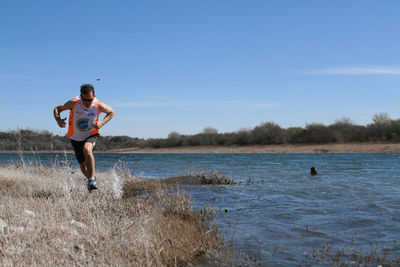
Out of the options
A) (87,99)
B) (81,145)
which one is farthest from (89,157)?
(87,99)

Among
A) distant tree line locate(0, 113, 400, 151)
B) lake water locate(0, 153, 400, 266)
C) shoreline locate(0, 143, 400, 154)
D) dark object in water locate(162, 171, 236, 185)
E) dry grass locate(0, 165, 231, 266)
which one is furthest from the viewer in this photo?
distant tree line locate(0, 113, 400, 151)

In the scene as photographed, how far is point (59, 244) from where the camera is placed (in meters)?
3.96

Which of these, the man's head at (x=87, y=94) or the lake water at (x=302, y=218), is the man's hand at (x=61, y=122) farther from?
the lake water at (x=302, y=218)

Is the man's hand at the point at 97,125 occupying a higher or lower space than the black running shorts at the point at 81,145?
higher

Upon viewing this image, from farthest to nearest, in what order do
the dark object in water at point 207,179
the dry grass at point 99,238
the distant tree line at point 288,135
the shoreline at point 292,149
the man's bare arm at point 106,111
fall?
the distant tree line at point 288,135 < the shoreline at point 292,149 < the dark object in water at point 207,179 < the man's bare arm at point 106,111 < the dry grass at point 99,238

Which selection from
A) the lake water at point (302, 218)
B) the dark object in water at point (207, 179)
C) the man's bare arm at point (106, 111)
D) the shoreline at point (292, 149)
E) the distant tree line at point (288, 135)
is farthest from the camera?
the distant tree line at point (288, 135)

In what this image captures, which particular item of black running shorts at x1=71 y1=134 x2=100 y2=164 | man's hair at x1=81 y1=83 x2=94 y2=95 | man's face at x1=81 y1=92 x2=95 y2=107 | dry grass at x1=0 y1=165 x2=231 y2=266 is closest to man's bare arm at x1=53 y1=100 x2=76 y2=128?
man's face at x1=81 y1=92 x2=95 y2=107

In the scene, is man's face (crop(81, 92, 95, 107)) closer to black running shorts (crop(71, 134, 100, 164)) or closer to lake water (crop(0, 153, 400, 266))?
black running shorts (crop(71, 134, 100, 164))

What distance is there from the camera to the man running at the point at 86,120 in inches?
282

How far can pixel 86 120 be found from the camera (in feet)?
24.0

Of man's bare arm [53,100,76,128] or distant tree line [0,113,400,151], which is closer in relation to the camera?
man's bare arm [53,100,76,128]

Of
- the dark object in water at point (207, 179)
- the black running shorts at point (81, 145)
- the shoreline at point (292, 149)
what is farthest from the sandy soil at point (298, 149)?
the black running shorts at point (81, 145)

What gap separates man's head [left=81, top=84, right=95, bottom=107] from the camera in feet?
23.4

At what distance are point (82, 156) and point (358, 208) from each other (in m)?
5.99
